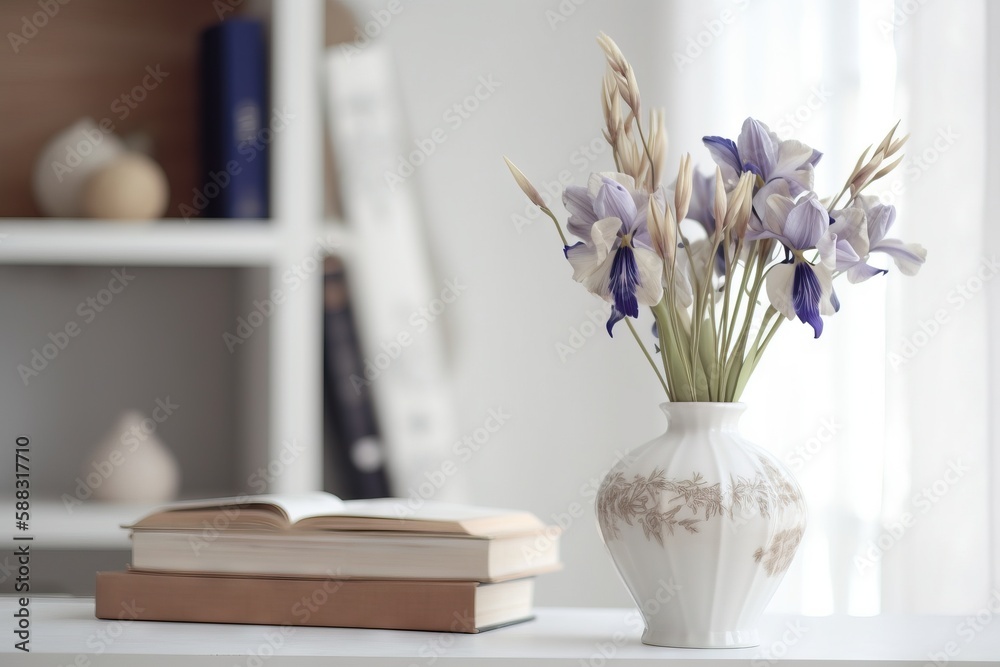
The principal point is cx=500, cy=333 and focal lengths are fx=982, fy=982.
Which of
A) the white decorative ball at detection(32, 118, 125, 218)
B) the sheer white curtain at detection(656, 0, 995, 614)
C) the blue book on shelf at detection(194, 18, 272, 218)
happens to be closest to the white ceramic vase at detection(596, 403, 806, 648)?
the sheer white curtain at detection(656, 0, 995, 614)

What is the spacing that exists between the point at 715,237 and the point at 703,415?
0.15m

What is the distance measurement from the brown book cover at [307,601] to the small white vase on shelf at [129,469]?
2.49 feet

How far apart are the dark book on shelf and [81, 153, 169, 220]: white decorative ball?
1.04 ft

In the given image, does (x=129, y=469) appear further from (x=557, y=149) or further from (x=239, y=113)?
(x=557, y=149)

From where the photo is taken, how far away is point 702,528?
76cm

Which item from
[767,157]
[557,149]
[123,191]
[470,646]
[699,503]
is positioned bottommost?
[470,646]

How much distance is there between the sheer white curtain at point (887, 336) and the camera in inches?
65.4

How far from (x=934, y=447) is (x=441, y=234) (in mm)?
958

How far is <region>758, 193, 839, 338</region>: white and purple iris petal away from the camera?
761mm

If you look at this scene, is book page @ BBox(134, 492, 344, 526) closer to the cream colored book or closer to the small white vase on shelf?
the cream colored book

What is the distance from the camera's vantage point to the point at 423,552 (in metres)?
0.87

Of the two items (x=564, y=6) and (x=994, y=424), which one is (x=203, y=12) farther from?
(x=994, y=424)

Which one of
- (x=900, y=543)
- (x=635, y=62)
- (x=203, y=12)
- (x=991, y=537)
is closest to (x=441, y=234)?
(x=635, y=62)

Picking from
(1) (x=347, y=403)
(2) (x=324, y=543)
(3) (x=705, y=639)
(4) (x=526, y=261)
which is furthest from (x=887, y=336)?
(2) (x=324, y=543)
